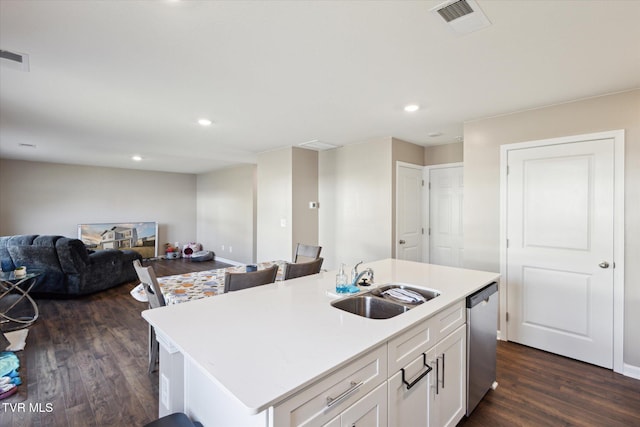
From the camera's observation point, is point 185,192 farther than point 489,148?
Yes

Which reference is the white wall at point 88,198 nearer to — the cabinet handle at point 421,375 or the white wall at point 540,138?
the white wall at point 540,138

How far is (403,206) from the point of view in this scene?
4.42 meters

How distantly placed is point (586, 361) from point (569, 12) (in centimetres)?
290

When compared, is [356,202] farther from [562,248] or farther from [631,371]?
[631,371]

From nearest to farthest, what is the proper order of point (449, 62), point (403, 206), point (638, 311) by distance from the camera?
point (449, 62) < point (638, 311) < point (403, 206)

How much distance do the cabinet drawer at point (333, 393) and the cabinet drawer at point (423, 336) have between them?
0.29ft

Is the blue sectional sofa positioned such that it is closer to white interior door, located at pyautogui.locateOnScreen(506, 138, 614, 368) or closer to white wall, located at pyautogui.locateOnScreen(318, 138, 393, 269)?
white wall, located at pyautogui.locateOnScreen(318, 138, 393, 269)

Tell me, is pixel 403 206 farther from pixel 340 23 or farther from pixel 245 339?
pixel 245 339

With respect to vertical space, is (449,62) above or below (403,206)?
above

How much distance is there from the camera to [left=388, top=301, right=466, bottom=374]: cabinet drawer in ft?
4.37

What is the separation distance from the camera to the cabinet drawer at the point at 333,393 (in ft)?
3.01

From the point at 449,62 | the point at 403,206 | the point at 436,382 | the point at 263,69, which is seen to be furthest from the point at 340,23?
the point at 403,206

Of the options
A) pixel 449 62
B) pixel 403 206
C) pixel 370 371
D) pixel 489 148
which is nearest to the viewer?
pixel 370 371

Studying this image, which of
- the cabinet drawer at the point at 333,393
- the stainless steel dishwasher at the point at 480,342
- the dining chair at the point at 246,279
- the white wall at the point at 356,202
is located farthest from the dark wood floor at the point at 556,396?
the white wall at the point at 356,202
